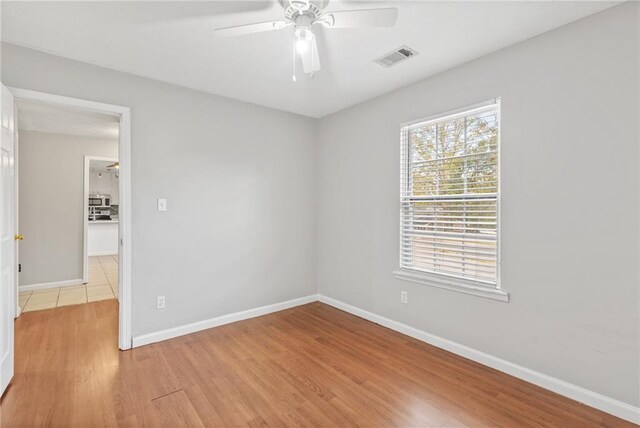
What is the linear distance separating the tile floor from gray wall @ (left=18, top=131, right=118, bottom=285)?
0.26 m

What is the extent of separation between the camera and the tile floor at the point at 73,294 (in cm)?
402

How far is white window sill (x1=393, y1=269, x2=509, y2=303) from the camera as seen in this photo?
2.46 m

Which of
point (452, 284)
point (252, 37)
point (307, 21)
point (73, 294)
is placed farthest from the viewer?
point (73, 294)

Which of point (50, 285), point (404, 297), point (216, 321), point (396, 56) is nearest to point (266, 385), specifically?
point (216, 321)

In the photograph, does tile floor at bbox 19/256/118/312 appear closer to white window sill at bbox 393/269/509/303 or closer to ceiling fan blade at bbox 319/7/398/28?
white window sill at bbox 393/269/509/303

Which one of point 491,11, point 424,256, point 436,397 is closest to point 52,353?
point 436,397

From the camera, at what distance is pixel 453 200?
276cm

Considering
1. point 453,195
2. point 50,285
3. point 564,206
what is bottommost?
point 50,285

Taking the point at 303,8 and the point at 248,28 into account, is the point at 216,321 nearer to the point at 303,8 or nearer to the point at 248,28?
the point at 248,28

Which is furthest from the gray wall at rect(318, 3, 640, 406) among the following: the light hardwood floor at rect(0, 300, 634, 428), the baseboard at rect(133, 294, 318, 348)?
the baseboard at rect(133, 294, 318, 348)

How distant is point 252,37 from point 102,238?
26.8 feet

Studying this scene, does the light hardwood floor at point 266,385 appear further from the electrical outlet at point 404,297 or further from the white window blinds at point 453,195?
the white window blinds at point 453,195

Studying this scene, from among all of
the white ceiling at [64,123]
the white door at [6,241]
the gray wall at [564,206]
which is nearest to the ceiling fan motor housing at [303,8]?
the gray wall at [564,206]

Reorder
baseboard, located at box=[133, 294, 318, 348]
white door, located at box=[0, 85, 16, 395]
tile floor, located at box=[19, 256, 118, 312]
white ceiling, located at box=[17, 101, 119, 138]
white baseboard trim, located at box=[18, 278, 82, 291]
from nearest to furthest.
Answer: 1. white door, located at box=[0, 85, 16, 395]
2. baseboard, located at box=[133, 294, 318, 348]
3. white ceiling, located at box=[17, 101, 119, 138]
4. tile floor, located at box=[19, 256, 118, 312]
5. white baseboard trim, located at box=[18, 278, 82, 291]
